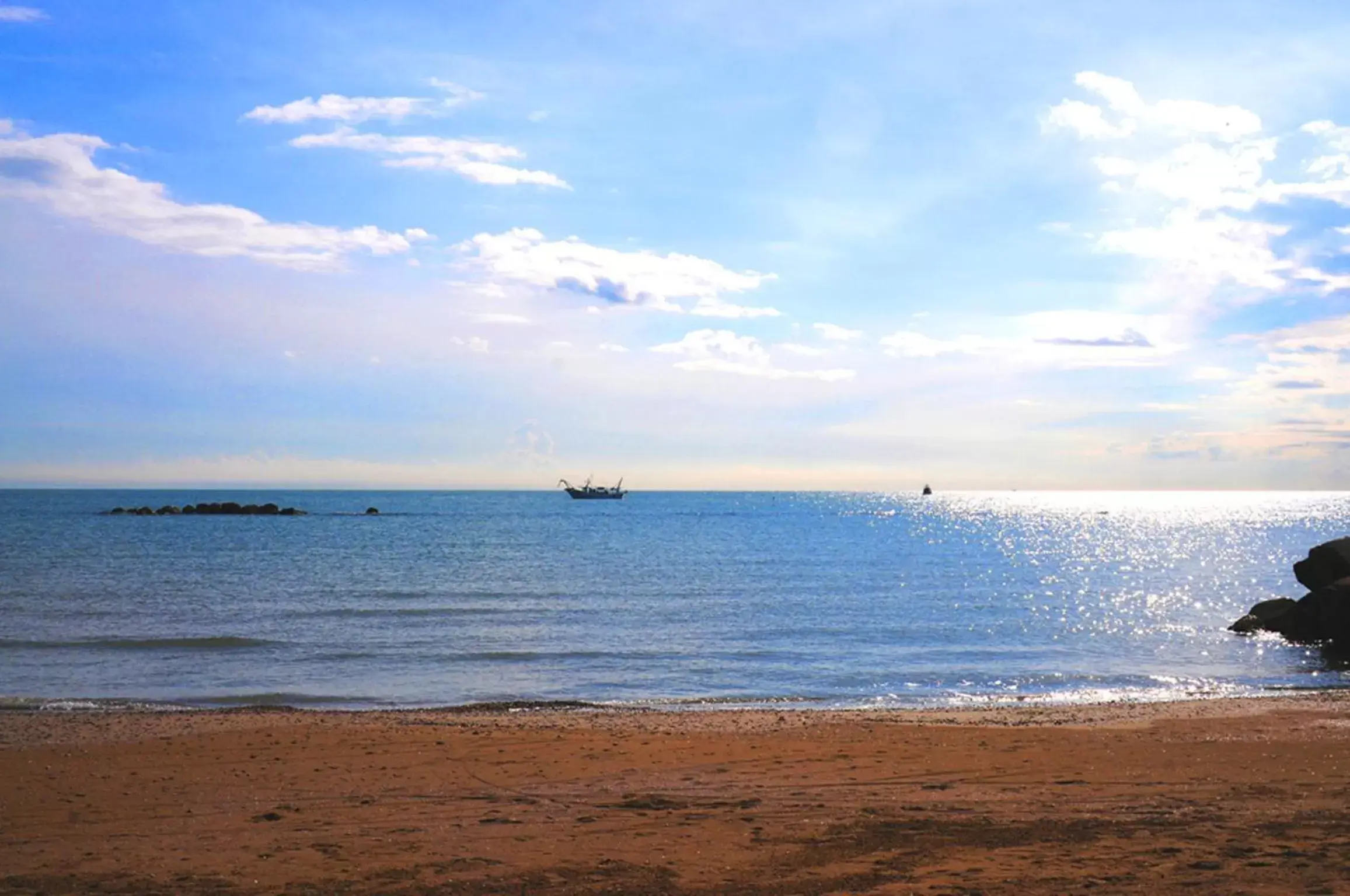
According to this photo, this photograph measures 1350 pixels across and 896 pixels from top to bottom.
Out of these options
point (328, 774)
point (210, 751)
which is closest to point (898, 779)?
point (328, 774)

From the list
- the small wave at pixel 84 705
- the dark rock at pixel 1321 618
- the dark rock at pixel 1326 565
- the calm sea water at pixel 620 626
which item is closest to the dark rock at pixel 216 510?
the calm sea water at pixel 620 626

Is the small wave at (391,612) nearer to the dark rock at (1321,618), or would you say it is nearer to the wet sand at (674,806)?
the wet sand at (674,806)

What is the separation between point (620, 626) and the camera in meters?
34.4

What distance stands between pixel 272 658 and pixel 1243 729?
23.5 meters

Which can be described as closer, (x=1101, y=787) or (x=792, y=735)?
(x=1101, y=787)

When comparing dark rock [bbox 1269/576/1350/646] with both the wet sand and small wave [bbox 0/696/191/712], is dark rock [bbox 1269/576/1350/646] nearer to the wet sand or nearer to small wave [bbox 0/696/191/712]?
the wet sand

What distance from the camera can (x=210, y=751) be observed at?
1544 centimetres

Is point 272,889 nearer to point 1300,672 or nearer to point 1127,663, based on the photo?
point 1127,663

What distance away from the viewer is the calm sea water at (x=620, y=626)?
23.9 meters

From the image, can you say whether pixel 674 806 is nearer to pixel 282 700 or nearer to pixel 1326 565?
pixel 282 700

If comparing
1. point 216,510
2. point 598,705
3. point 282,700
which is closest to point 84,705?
point 282,700

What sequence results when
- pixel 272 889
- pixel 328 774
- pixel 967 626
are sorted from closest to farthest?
pixel 272 889 < pixel 328 774 < pixel 967 626

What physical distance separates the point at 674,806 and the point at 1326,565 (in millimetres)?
33178

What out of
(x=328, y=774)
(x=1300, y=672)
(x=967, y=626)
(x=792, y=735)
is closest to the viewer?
(x=328, y=774)
